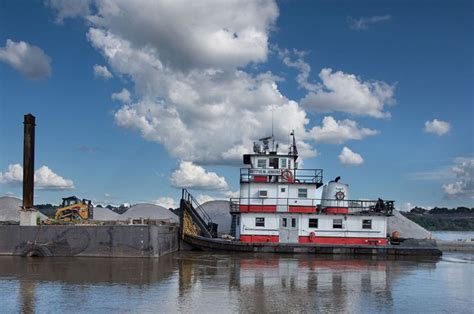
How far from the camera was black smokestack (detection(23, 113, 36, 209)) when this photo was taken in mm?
26453

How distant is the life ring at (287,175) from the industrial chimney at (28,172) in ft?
47.0

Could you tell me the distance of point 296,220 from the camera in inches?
1204

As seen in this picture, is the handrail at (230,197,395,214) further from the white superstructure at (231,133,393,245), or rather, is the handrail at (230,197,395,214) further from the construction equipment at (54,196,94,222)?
the construction equipment at (54,196,94,222)

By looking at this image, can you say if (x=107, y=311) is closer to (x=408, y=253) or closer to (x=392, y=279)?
(x=392, y=279)

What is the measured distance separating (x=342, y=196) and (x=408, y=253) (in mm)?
5068

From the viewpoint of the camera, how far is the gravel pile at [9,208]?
145ft

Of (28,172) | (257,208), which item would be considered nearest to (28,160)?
(28,172)

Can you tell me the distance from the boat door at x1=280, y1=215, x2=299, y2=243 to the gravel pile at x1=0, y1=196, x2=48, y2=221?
82.1 ft

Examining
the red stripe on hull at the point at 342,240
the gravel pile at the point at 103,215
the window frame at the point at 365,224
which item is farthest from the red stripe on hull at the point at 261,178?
the gravel pile at the point at 103,215

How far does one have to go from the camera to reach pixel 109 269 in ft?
68.1

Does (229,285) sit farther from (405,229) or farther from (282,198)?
(405,229)

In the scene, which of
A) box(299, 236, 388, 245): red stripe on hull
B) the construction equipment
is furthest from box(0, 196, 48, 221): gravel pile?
box(299, 236, 388, 245): red stripe on hull

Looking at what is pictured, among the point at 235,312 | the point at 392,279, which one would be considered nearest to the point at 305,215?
the point at 392,279

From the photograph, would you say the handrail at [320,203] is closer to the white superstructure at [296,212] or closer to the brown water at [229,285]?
the white superstructure at [296,212]
